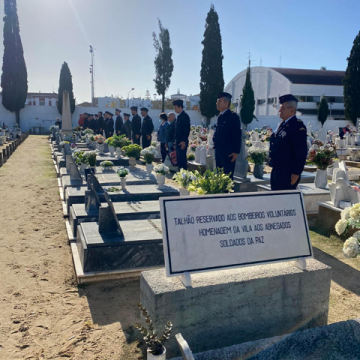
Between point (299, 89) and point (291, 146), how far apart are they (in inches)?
1371

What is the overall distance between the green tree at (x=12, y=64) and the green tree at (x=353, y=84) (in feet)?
94.8

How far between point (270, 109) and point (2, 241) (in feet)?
121

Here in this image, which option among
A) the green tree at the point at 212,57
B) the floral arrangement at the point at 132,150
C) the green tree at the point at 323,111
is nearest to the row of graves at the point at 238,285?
the floral arrangement at the point at 132,150

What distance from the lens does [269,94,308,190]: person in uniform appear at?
4480 mm

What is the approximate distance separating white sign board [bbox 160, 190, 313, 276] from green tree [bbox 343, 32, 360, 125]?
2769 centimetres

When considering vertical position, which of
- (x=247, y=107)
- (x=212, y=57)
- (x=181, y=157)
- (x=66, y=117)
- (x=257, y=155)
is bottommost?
(x=181, y=157)

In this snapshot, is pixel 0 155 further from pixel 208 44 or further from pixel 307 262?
pixel 208 44

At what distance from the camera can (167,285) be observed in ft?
8.43

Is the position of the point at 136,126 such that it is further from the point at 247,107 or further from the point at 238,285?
the point at 247,107

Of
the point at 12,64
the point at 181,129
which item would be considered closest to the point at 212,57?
the point at 12,64

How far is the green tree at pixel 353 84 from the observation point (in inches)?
1044

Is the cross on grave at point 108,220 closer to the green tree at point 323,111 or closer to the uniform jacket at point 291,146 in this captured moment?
the uniform jacket at point 291,146

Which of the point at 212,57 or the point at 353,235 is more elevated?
the point at 212,57

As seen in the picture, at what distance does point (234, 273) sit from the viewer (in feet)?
9.14
